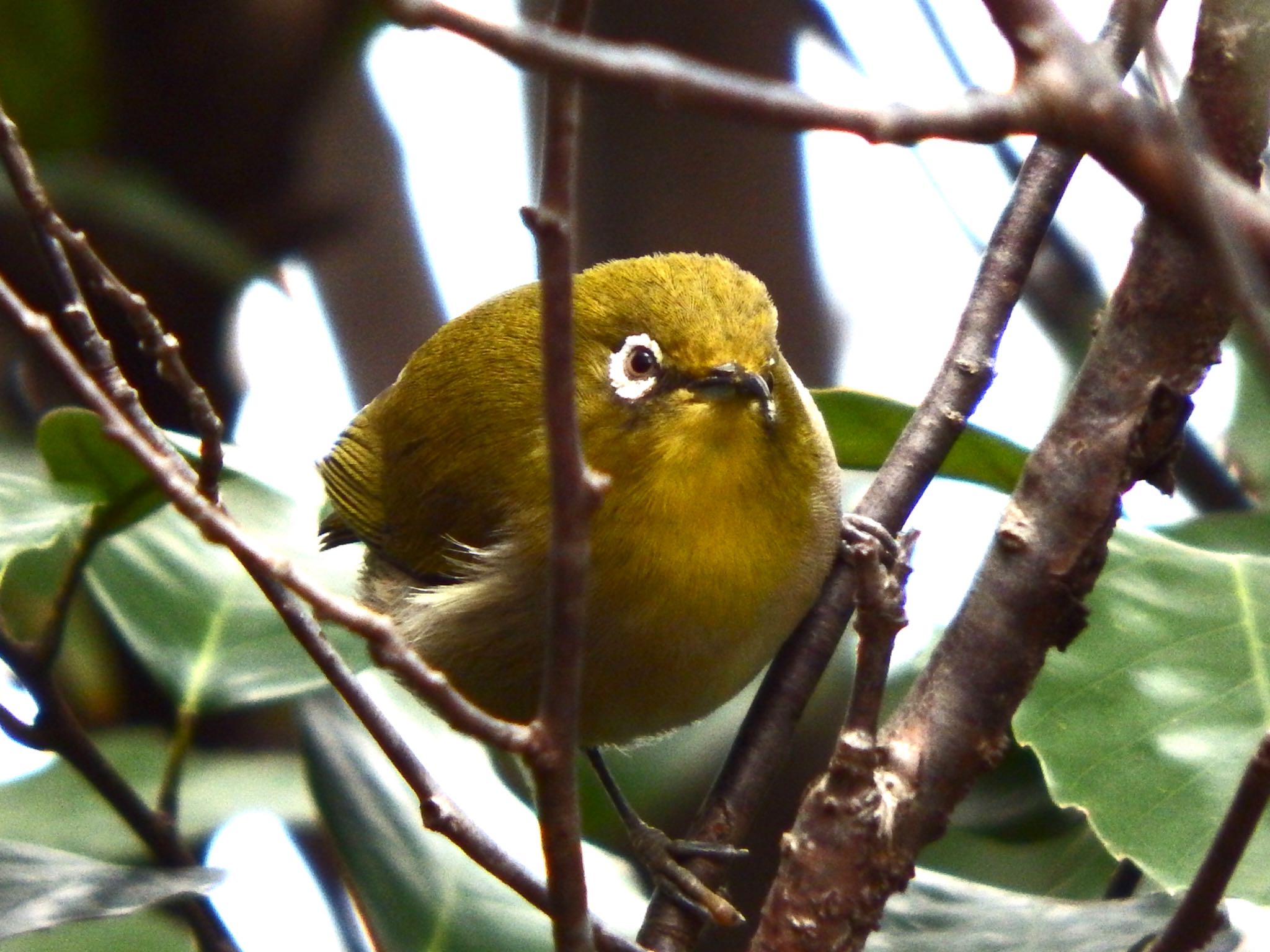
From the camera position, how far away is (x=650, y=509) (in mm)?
2797

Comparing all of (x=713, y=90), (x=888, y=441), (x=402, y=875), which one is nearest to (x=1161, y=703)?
(x=888, y=441)

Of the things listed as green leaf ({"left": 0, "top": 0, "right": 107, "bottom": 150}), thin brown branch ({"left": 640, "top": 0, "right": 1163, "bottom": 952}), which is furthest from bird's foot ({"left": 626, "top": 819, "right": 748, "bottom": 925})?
green leaf ({"left": 0, "top": 0, "right": 107, "bottom": 150})

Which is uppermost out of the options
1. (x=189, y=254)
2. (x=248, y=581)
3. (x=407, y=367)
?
(x=189, y=254)

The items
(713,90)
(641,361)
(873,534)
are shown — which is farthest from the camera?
(641,361)

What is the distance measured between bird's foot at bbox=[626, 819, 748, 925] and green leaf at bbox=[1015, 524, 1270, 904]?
538 mm

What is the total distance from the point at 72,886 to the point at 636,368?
4.51ft

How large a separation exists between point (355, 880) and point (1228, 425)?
214cm

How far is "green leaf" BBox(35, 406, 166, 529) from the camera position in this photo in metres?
2.78

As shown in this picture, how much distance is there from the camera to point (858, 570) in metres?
1.53

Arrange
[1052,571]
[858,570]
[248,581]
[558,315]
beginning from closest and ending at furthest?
[558,315]
[858,570]
[1052,571]
[248,581]

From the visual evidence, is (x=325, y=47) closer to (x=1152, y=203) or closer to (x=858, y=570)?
(x=858, y=570)

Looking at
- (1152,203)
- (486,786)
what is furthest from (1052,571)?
(486,786)

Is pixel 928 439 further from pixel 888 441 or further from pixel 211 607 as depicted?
pixel 211 607

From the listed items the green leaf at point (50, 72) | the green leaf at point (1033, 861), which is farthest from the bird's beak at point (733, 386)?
the green leaf at point (50, 72)
